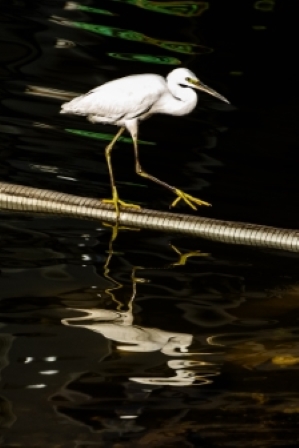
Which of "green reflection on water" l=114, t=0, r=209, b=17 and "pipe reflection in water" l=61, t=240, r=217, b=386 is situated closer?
"pipe reflection in water" l=61, t=240, r=217, b=386

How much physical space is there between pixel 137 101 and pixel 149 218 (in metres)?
0.51

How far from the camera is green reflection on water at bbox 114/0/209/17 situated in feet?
29.3

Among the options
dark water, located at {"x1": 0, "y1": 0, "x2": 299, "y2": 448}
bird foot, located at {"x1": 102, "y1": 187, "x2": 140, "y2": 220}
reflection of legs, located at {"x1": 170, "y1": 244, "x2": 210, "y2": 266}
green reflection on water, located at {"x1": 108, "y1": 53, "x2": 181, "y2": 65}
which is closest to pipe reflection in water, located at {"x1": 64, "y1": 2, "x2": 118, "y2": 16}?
dark water, located at {"x1": 0, "y1": 0, "x2": 299, "y2": 448}

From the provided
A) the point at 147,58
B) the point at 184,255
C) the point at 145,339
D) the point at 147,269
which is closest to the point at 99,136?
the point at 147,58

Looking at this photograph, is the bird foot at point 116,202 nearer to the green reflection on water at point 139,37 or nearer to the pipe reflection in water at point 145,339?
the pipe reflection in water at point 145,339

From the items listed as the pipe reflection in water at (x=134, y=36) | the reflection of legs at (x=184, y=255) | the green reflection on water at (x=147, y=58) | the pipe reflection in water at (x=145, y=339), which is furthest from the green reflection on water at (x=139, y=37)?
the pipe reflection in water at (x=145, y=339)

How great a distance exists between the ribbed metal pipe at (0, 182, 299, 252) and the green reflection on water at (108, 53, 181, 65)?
2.83 m

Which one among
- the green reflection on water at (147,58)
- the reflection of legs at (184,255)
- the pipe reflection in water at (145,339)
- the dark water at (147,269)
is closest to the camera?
the dark water at (147,269)

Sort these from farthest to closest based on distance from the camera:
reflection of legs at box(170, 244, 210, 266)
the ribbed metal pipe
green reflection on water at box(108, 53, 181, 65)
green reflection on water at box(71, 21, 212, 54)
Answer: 1. green reflection on water at box(71, 21, 212, 54)
2. green reflection on water at box(108, 53, 181, 65)
3. the ribbed metal pipe
4. reflection of legs at box(170, 244, 210, 266)

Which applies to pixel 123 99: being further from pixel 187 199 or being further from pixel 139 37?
pixel 139 37

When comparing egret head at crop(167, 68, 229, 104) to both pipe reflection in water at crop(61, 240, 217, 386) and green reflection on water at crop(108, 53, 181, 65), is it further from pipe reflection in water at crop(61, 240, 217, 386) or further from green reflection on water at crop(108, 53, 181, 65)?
green reflection on water at crop(108, 53, 181, 65)

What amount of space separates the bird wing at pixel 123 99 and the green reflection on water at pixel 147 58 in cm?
269

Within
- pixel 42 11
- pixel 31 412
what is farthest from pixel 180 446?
pixel 42 11

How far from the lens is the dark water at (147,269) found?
3168 millimetres
